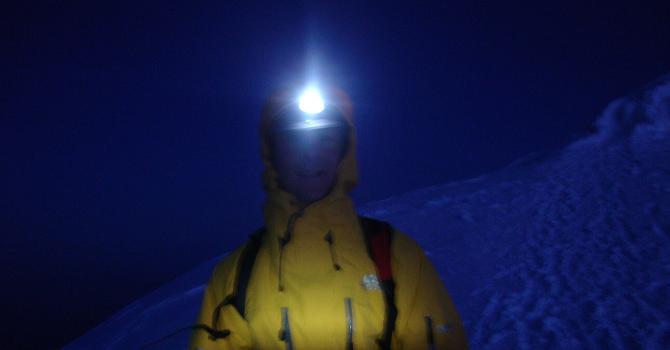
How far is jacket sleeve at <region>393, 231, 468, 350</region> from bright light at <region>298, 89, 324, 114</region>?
0.75 m

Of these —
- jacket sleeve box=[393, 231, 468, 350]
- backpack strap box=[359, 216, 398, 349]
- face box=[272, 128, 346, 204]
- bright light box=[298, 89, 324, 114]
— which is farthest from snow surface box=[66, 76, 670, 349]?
bright light box=[298, 89, 324, 114]

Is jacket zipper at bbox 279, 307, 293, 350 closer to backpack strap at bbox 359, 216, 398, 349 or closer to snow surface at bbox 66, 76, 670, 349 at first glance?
backpack strap at bbox 359, 216, 398, 349

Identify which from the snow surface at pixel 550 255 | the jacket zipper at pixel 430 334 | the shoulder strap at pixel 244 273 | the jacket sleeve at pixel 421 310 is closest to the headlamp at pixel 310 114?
the shoulder strap at pixel 244 273

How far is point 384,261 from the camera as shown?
150 centimetres

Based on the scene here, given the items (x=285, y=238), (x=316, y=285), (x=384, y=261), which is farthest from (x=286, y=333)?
(x=384, y=261)

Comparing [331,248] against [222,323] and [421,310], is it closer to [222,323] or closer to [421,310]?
[421,310]

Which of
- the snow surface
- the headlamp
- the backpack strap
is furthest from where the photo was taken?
the snow surface

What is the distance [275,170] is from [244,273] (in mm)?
524

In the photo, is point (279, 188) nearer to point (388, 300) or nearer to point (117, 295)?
point (388, 300)

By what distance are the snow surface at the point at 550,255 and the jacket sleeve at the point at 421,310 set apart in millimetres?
2028

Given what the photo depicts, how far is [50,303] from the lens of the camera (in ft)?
171

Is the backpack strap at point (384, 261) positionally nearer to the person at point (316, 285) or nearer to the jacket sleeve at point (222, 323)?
the person at point (316, 285)

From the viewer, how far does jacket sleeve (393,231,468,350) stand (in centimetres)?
144

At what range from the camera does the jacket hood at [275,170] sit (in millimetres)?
1640
